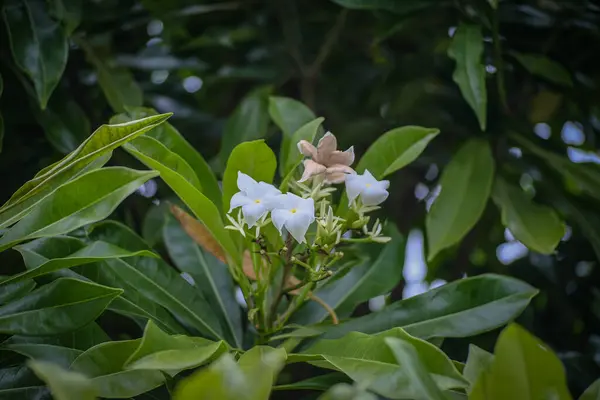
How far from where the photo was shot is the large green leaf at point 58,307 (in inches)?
21.8

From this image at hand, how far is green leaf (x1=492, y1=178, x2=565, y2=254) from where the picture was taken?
0.81m

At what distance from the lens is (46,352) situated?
0.58 m

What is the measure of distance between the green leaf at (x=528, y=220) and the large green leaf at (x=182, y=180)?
381 millimetres

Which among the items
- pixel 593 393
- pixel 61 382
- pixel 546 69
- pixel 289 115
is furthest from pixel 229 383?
pixel 546 69

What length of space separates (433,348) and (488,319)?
0.49 feet

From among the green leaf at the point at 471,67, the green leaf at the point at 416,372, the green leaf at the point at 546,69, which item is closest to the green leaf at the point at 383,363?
the green leaf at the point at 416,372

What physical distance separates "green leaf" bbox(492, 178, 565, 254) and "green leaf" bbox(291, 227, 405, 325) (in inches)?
Result: 6.1

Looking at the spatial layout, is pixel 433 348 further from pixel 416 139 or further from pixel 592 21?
pixel 592 21

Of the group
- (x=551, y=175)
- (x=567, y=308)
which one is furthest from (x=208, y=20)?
(x=567, y=308)

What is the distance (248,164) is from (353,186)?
0.36 feet

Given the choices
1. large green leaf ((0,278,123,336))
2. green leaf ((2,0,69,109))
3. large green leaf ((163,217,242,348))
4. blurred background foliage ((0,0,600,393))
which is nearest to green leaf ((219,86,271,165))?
blurred background foliage ((0,0,600,393))

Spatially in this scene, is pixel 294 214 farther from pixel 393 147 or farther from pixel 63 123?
pixel 63 123

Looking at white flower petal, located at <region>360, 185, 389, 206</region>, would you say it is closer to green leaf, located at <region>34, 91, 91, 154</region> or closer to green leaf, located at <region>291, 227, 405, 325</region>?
green leaf, located at <region>291, 227, 405, 325</region>

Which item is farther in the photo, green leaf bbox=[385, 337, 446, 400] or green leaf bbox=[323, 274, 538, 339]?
green leaf bbox=[323, 274, 538, 339]
